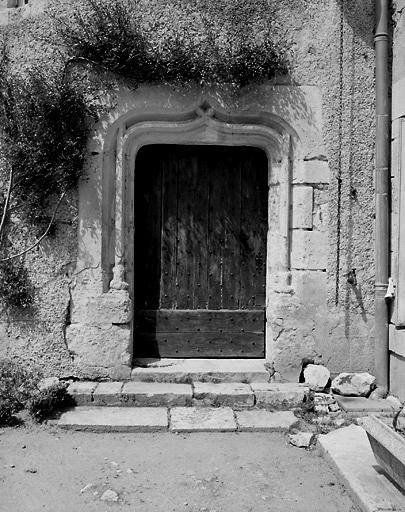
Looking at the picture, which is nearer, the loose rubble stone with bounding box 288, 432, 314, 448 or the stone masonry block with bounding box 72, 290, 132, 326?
the loose rubble stone with bounding box 288, 432, 314, 448

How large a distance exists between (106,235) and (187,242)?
0.77m

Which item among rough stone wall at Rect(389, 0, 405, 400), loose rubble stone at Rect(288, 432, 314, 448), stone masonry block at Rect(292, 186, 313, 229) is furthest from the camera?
stone masonry block at Rect(292, 186, 313, 229)

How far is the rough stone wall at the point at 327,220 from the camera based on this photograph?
5207 millimetres

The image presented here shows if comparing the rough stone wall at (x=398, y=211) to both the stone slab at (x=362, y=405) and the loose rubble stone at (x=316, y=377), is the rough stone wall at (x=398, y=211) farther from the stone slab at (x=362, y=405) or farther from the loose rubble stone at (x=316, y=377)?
the loose rubble stone at (x=316, y=377)

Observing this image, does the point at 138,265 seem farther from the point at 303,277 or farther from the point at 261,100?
the point at 261,100

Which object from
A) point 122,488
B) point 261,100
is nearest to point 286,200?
point 261,100

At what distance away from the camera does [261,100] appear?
5.24 metres

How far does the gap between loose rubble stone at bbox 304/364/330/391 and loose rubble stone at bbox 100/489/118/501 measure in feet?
7.15

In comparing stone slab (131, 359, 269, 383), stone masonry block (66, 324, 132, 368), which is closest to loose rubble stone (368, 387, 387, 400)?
stone slab (131, 359, 269, 383)

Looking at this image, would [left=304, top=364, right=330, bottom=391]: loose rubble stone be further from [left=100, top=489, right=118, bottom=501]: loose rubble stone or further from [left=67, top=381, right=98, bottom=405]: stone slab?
[left=100, top=489, right=118, bottom=501]: loose rubble stone

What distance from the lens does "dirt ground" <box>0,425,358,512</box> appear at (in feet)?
11.0

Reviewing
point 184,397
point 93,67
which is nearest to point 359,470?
point 184,397

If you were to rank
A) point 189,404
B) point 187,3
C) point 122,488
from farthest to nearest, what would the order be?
point 187,3, point 189,404, point 122,488

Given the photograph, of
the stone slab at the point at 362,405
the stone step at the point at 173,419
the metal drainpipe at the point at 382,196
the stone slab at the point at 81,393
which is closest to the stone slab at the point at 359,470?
the stone slab at the point at 362,405
